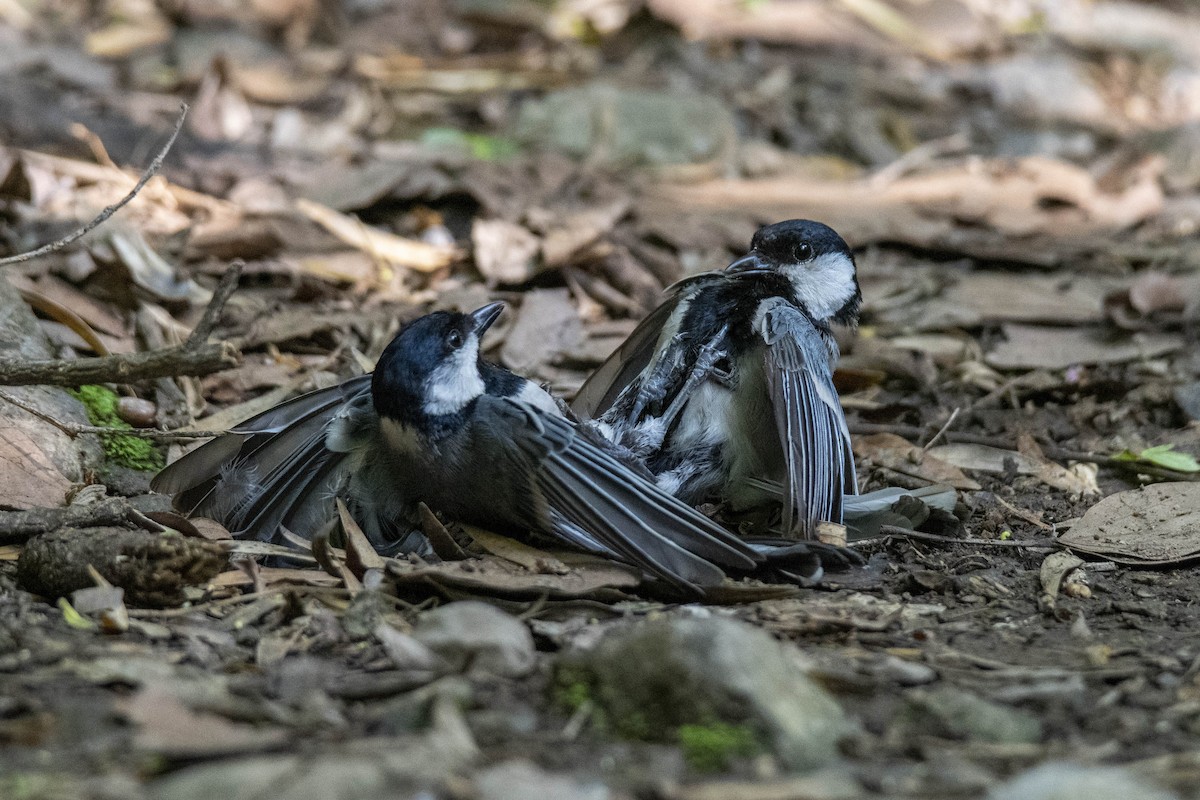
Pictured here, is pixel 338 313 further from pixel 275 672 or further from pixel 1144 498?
pixel 1144 498

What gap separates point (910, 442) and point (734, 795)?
2.67 m

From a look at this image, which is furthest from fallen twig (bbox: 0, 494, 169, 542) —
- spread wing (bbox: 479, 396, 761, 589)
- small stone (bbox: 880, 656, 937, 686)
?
small stone (bbox: 880, 656, 937, 686)

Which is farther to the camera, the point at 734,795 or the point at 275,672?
the point at 275,672

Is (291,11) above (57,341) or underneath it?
above

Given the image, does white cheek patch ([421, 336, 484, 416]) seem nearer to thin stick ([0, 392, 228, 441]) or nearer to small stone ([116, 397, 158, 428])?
thin stick ([0, 392, 228, 441])

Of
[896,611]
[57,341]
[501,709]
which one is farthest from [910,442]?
[57,341]

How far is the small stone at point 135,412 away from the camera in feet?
14.2

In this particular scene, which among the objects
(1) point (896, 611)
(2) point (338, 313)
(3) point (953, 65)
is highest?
(3) point (953, 65)

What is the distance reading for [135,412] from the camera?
14.3 feet

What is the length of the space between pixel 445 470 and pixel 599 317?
199cm

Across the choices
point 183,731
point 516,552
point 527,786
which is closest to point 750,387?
point 516,552

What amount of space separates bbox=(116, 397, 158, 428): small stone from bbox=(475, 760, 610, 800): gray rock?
2517mm

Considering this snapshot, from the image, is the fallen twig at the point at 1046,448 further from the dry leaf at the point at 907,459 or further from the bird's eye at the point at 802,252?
the bird's eye at the point at 802,252

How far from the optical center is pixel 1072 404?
5062 mm
